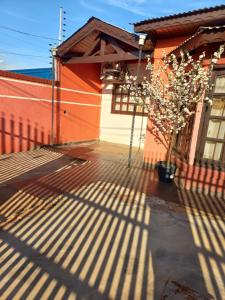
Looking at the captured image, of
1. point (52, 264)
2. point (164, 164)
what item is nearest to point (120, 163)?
point (164, 164)

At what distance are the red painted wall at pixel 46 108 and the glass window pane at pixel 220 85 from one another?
20.4 ft

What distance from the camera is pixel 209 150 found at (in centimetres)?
548

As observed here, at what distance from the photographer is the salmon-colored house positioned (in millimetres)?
5219

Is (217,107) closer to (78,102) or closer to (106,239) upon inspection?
(106,239)

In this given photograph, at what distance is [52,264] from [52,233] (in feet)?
2.18

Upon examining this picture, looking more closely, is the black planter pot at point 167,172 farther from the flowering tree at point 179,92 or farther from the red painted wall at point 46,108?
the red painted wall at point 46,108

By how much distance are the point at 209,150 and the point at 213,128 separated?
57 cm

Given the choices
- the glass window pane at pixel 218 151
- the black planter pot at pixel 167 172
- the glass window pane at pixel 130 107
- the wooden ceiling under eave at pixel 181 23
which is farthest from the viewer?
the glass window pane at pixel 130 107

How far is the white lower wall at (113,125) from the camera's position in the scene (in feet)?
35.2

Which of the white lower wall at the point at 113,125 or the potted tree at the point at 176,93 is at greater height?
the potted tree at the point at 176,93

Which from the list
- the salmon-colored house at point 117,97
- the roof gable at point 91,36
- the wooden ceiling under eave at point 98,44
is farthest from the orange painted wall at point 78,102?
the roof gable at point 91,36

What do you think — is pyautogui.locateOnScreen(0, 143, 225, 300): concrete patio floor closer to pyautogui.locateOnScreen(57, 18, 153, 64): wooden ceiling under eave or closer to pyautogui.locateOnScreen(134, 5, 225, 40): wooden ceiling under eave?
pyautogui.locateOnScreen(134, 5, 225, 40): wooden ceiling under eave

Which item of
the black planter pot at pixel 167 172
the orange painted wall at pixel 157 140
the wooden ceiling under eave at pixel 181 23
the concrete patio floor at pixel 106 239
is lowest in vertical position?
the concrete patio floor at pixel 106 239

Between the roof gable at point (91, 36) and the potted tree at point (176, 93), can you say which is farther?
the roof gable at point (91, 36)
